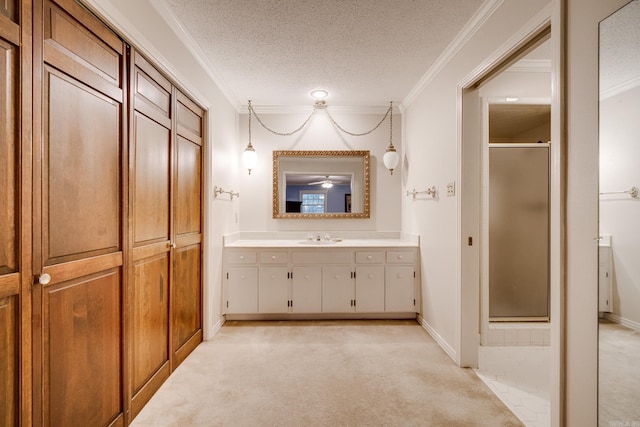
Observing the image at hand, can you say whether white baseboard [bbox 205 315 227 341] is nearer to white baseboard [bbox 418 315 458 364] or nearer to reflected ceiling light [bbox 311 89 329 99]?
white baseboard [bbox 418 315 458 364]

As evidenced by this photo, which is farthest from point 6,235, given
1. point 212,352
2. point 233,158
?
point 233,158

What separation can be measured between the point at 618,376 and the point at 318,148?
10.5 feet

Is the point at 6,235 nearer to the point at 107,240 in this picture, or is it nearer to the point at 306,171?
the point at 107,240

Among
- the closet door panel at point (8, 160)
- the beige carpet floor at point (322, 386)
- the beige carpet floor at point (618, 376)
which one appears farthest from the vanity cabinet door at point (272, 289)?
the beige carpet floor at point (618, 376)

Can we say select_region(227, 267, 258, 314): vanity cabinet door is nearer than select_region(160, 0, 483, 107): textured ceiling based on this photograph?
No

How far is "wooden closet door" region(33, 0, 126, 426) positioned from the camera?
116cm

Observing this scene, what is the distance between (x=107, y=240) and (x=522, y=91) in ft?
10.6

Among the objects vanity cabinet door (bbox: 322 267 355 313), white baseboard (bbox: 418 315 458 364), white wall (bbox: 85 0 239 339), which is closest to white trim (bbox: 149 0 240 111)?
white wall (bbox: 85 0 239 339)

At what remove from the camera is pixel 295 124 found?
3773 mm

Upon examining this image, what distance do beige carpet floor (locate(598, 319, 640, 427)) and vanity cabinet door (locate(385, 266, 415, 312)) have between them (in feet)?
6.69

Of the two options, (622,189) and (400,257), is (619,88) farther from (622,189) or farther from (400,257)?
(400,257)

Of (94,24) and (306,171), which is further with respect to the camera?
(306,171)

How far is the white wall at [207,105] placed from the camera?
5.36 ft

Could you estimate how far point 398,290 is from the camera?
10.6 feet
